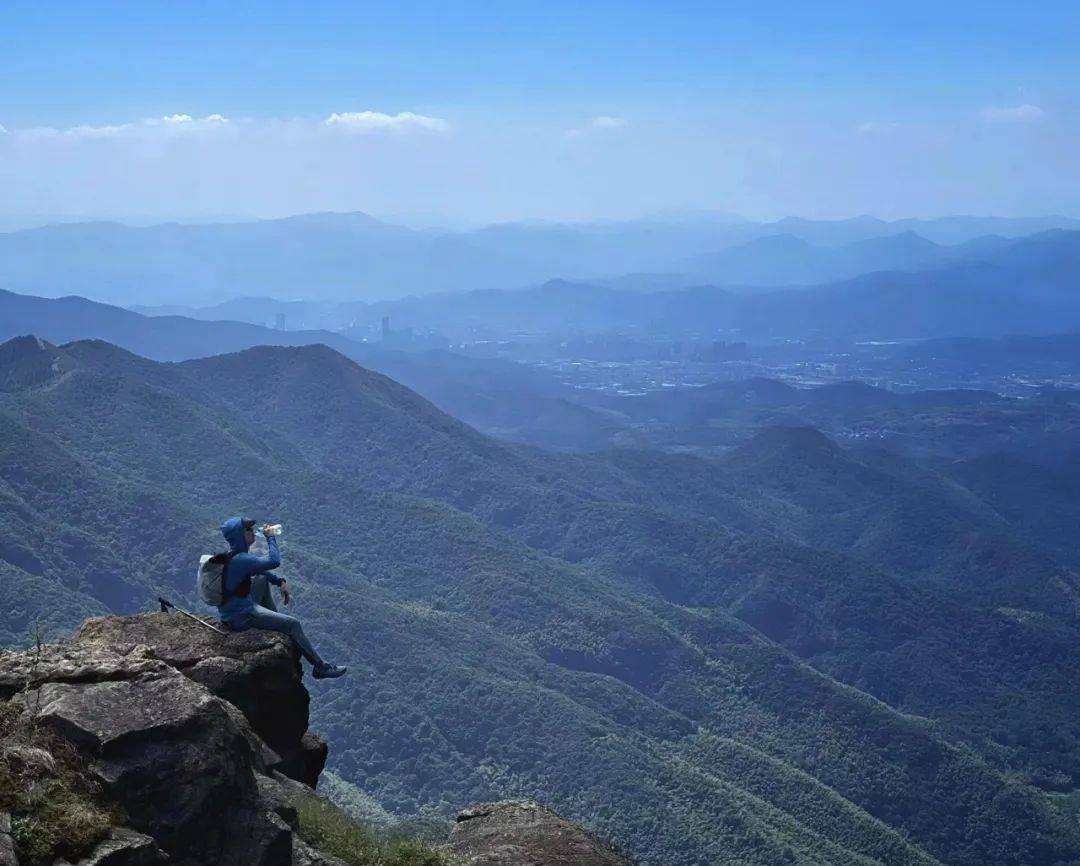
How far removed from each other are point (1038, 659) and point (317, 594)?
8232 cm

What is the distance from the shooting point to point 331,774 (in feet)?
209

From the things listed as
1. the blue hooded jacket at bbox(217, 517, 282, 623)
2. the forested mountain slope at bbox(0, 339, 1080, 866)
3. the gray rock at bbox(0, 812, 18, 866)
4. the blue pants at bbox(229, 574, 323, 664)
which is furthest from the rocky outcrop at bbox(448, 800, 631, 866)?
the forested mountain slope at bbox(0, 339, 1080, 866)

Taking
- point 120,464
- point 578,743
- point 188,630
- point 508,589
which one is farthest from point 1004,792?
Result: point 120,464

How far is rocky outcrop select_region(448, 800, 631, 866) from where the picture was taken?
1516cm

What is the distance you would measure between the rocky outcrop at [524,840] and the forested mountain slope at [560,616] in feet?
151

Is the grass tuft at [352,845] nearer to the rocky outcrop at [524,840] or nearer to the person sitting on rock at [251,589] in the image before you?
the rocky outcrop at [524,840]

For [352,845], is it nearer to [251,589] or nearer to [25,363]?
[251,589]

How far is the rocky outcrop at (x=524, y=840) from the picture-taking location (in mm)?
15164

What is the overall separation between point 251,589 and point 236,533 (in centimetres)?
135

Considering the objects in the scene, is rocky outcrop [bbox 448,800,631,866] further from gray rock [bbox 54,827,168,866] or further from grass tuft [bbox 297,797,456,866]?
gray rock [bbox 54,827,168,866]

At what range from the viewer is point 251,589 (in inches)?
635

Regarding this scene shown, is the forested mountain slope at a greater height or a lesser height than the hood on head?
lesser

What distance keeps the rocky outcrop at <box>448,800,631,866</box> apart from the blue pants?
13.2 ft

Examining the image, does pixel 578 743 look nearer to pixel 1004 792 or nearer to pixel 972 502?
pixel 1004 792
